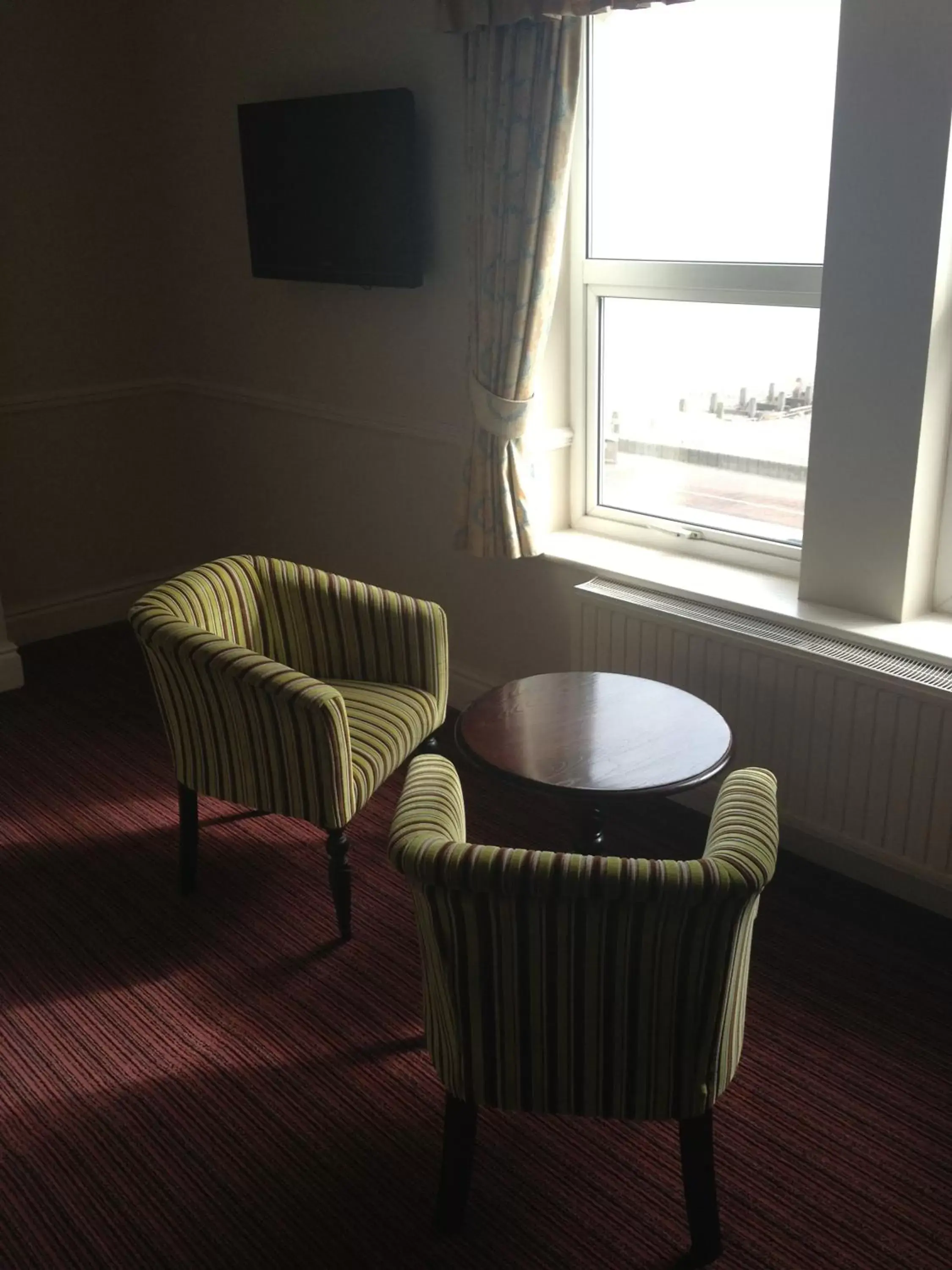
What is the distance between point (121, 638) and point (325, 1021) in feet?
8.50

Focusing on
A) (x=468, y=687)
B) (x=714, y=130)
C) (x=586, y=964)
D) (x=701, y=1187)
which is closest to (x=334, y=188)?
(x=714, y=130)

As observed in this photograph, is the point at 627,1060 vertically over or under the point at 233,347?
under

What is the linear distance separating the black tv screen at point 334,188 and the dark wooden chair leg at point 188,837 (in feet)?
Answer: 5.53

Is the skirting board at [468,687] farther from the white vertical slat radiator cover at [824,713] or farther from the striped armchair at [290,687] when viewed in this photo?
the striped armchair at [290,687]

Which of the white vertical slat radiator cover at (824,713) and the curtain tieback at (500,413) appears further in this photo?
the curtain tieback at (500,413)

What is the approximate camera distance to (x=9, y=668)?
4184 millimetres

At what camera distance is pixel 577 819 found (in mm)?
3217

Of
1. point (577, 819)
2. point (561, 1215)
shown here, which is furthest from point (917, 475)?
point (561, 1215)

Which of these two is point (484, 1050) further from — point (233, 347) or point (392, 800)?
point (233, 347)

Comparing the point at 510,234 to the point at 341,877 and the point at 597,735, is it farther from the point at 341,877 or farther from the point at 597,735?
the point at 341,877

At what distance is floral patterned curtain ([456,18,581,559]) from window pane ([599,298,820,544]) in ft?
1.06

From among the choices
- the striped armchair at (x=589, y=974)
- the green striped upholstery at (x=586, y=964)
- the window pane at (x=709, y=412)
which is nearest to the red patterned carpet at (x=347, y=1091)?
the striped armchair at (x=589, y=974)

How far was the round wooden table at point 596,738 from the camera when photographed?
234 centimetres

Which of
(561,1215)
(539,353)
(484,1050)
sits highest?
(539,353)
